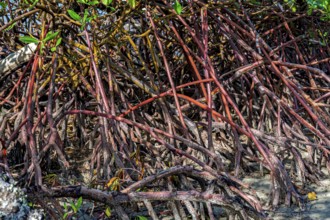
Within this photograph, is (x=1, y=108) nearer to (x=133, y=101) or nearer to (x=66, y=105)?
(x=66, y=105)

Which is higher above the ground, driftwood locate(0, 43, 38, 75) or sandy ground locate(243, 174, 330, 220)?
driftwood locate(0, 43, 38, 75)

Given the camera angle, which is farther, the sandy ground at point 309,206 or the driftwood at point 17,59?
the driftwood at point 17,59

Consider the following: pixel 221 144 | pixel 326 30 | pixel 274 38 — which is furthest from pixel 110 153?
pixel 326 30

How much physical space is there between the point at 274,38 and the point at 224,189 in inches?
66.1

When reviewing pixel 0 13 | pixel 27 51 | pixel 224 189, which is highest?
pixel 0 13

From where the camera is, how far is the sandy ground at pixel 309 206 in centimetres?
218

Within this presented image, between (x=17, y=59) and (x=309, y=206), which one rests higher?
(x=17, y=59)

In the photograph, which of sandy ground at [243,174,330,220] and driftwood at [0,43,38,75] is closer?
sandy ground at [243,174,330,220]

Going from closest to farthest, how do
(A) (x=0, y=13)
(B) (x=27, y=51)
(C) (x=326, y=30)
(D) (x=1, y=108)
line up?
(B) (x=27, y=51)
(A) (x=0, y=13)
(D) (x=1, y=108)
(C) (x=326, y=30)

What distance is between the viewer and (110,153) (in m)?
2.40

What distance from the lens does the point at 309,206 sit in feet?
7.55

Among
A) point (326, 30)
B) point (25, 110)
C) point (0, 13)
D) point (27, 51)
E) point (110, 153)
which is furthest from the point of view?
point (326, 30)

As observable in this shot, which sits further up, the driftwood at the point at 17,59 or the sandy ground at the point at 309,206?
the driftwood at the point at 17,59

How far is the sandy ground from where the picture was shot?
2.18 metres
